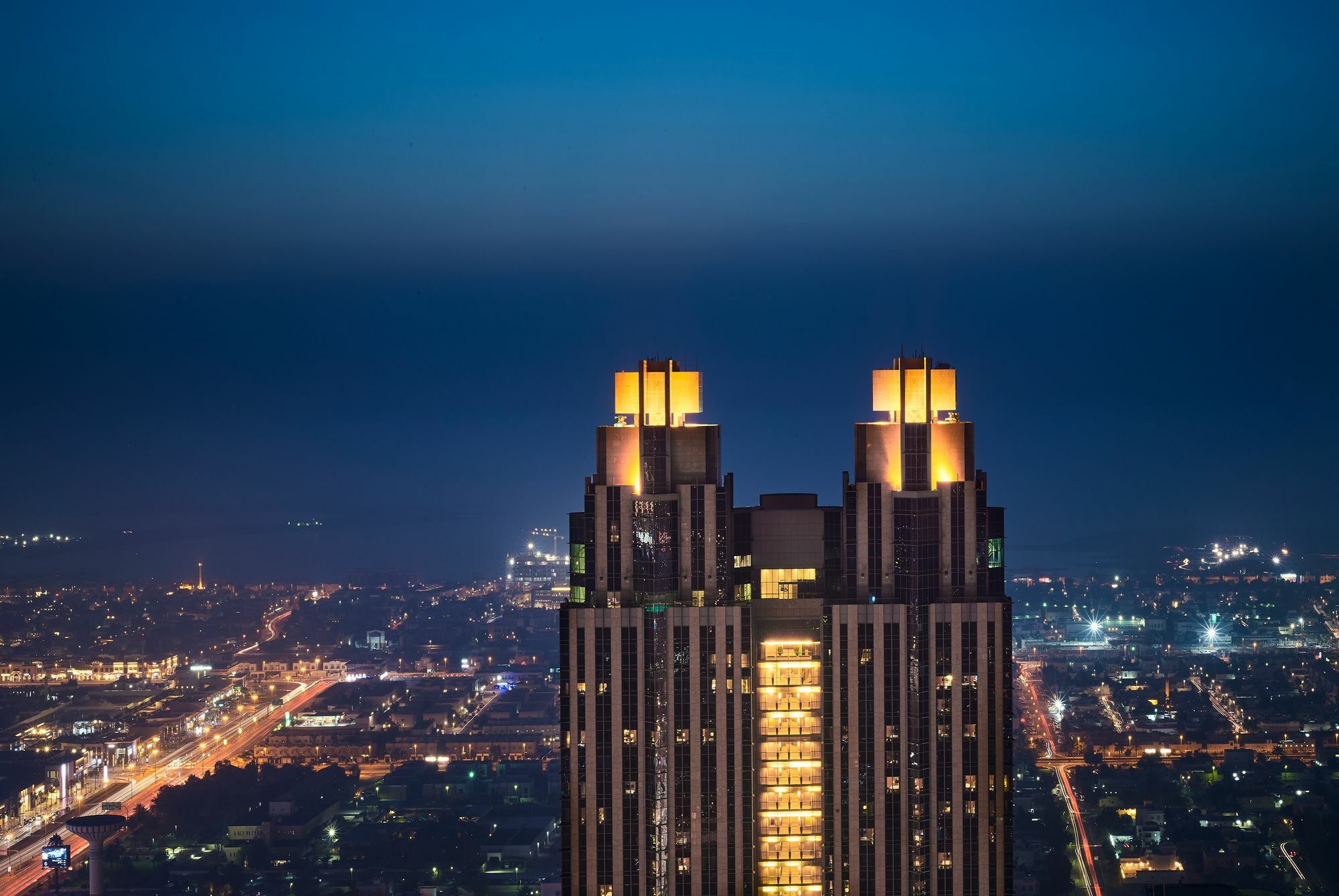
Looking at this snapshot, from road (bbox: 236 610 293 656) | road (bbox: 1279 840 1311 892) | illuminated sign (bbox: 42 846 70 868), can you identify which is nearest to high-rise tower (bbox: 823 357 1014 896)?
road (bbox: 1279 840 1311 892)

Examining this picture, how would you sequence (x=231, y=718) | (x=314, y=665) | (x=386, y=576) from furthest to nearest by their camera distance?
(x=386, y=576) → (x=314, y=665) → (x=231, y=718)

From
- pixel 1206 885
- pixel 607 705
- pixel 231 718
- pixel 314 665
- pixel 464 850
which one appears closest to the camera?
pixel 607 705

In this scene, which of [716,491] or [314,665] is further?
[314,665]

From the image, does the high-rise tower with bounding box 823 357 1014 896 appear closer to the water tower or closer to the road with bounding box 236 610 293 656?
the water tower

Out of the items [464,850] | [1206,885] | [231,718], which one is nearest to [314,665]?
[231,718]

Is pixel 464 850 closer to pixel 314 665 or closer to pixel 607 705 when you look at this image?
pixel 607 705

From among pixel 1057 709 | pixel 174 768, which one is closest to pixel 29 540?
pixel 174 768
